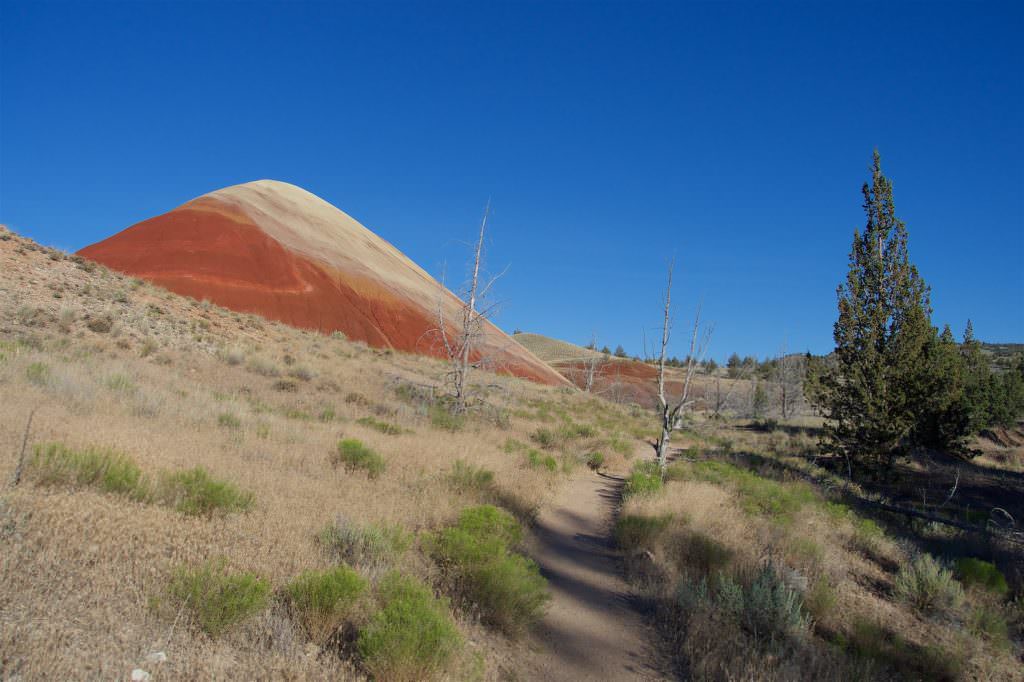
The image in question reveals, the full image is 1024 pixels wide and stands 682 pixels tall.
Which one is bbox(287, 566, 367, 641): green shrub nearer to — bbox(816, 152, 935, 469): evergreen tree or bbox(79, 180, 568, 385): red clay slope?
bbox(816, 152, 935, 469): evergreen tree

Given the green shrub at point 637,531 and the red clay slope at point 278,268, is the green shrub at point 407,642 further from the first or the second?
the red clay slope at point 278,268

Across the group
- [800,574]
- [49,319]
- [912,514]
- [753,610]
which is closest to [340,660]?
[753,610]

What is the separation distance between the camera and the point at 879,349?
1684 centimetres

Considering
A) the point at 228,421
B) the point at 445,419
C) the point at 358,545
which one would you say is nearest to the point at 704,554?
the point at 358,545

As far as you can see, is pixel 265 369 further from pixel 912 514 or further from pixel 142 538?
pixel 912 514

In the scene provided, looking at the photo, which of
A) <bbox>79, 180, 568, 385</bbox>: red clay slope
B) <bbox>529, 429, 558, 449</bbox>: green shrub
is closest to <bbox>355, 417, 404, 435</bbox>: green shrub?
<bbox>529, 429, 558, 449</bbox>: green shrub

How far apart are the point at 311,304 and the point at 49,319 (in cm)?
2348

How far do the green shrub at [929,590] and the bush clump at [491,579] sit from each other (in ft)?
16.2

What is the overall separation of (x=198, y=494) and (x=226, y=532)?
62 cm

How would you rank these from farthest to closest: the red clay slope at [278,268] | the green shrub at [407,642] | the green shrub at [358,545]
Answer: the red clay slope at [278,268] → the green shrub at [358,545] → the green shrub at [407,642]

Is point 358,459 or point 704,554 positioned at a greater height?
point 358,459

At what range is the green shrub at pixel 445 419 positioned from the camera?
13.8 metres

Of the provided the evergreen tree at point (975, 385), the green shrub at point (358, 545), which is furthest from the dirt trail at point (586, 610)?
the evergreen tree at point (975, 385)

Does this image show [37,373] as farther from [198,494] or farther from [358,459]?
[198,494]
